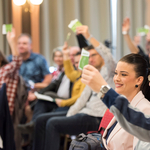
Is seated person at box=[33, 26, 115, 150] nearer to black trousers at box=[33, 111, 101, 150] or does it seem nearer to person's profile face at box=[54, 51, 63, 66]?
black trousers at box=[33, 111, 101, 150]

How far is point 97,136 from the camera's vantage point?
5.15 ft

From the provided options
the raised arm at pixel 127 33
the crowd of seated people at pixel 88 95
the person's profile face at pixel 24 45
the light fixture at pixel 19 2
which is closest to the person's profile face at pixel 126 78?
the crowd of seated people at pixel 88 95

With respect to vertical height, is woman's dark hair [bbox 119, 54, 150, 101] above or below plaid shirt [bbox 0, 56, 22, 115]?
above

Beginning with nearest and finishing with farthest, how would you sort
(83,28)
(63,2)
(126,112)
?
(126,112)
(83,28)
(63,2)

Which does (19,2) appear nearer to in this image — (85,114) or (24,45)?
(24,45)

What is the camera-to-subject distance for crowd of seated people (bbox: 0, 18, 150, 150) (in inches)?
38.3

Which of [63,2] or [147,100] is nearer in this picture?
[147,100]

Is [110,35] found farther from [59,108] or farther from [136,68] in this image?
[136,68]

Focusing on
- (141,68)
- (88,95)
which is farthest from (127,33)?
A: (141,68)

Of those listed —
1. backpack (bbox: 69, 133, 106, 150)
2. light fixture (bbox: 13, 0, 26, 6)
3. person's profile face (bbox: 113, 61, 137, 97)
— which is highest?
light fixture (bbox: 13, 0, 26, 6)

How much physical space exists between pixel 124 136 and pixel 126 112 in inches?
14.0

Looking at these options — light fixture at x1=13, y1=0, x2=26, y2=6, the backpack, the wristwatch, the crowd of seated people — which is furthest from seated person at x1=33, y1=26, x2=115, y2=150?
light fixture at x1=13, y1=0, x2=26, y2=6

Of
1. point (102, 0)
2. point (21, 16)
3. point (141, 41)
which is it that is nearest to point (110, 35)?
point (102, 0)

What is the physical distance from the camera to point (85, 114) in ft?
6.82
